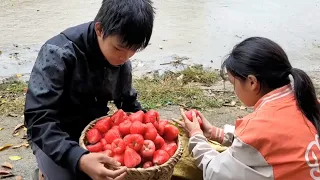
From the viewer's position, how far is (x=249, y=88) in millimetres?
2062

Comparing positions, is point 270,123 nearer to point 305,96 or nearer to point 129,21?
point 305,96

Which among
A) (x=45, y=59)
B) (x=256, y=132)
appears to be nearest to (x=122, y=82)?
(x=45, y=59)

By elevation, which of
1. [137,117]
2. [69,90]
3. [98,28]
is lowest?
[137,117]

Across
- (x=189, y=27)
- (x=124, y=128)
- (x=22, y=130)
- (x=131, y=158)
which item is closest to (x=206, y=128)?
(x=124, y=128)

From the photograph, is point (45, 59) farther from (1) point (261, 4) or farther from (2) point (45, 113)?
(1) point (261, 4)

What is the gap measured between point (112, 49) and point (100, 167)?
1.85 feet

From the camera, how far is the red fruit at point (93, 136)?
6.93ft

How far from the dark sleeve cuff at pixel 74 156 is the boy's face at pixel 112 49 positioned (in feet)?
1.51

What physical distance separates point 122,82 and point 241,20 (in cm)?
424

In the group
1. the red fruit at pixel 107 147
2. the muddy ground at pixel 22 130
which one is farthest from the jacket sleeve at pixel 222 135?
the muddy ground at pixel 22 130

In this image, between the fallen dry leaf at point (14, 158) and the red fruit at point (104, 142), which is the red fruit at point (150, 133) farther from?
the fallen dry leaf at point (14, 158)

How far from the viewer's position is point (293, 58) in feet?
17.8

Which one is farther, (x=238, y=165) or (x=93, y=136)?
(x=93, y=136)

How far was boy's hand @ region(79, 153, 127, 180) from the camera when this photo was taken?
186cm
